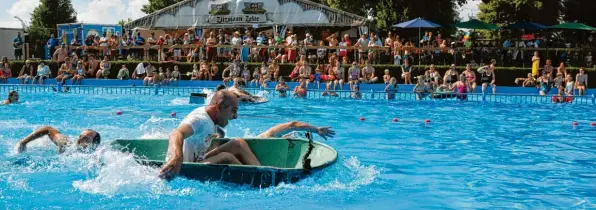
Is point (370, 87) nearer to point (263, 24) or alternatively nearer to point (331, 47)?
point (331, 47)

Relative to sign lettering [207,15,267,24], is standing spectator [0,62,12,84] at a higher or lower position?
lower

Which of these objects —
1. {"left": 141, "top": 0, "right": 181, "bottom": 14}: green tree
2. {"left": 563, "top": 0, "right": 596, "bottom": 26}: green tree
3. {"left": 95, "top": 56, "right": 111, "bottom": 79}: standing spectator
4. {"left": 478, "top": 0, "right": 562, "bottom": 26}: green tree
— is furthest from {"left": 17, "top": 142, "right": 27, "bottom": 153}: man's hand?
{"left": 141, "top": 0, "right": 181, "bottom": 14}: green tree

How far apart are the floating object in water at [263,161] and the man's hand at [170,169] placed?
77 centimetres

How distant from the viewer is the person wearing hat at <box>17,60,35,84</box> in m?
27.7

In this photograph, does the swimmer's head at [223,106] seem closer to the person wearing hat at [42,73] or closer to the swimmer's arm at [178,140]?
the swimmer's arm at [178,140]

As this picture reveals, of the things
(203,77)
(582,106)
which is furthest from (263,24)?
(582,106)

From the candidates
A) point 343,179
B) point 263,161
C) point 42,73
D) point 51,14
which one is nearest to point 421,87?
point 343,179

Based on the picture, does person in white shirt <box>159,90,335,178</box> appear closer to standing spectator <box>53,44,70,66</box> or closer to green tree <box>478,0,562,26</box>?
standing spectator <box>53,44,70,66</box>

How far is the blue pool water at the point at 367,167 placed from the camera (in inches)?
312

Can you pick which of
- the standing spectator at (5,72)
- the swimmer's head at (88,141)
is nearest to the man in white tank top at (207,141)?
the swimmer's head at (88,141)

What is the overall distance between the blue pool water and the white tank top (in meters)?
0.31

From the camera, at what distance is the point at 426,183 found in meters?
9.22

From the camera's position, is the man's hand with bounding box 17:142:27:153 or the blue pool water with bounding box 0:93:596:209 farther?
the man's hand with bounding box 17:142:27:153

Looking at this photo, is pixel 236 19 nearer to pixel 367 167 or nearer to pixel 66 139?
pixel 66 139
